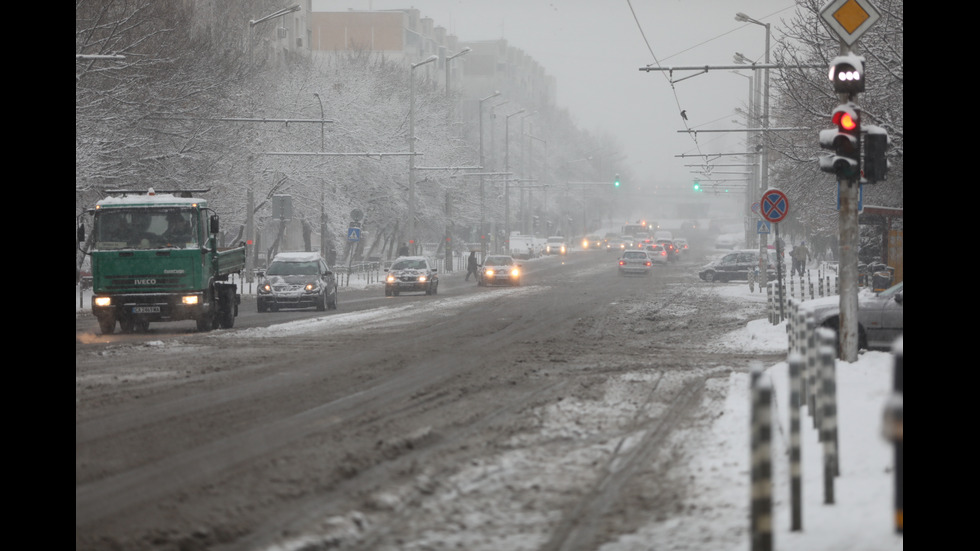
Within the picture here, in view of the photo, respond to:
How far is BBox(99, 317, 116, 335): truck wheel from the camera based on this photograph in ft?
82.9

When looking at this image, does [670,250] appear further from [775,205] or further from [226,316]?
[226,316]

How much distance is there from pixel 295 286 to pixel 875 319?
753 inches

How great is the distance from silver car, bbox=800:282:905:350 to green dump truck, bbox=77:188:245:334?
12.3 m

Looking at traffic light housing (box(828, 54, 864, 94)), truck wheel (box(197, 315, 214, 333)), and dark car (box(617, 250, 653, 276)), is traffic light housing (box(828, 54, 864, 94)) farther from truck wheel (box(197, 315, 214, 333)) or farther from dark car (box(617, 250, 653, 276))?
dark car (box(617, 250, 653, 276))

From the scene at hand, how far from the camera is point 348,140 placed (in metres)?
64.9

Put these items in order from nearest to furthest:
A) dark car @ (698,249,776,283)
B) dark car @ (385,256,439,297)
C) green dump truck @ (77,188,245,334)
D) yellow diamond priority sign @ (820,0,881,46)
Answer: yellow diamond priority sign @ (820,0,881,46), green dump truck @ (77,188,245,334), dark car @ (385,256,439,297), dark car @ (698,249,776,283)

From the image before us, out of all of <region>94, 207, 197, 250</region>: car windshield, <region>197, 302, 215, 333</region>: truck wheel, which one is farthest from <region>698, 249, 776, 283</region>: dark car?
<region>94, 207, 197, 250</region>: car windshield

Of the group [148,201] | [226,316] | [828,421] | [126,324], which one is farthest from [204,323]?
[828,421]

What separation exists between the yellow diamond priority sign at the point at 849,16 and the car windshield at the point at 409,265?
29.9 metres

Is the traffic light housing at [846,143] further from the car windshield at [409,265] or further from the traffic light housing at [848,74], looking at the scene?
the car windshield at [409,265]

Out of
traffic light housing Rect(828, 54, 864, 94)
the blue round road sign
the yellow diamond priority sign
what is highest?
the yellow diamond priority sign

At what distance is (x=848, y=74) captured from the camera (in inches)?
589

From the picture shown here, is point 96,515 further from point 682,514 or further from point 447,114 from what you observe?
point 447,114
